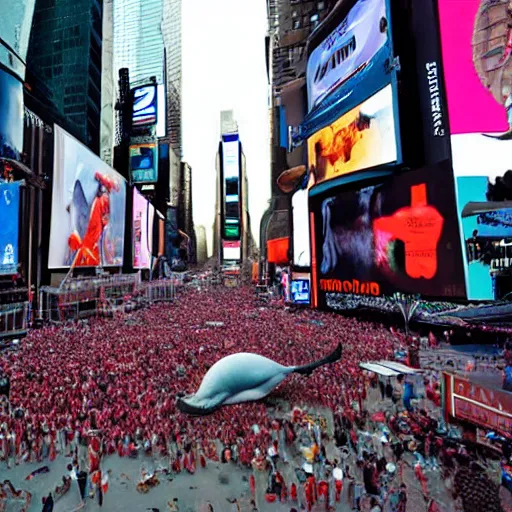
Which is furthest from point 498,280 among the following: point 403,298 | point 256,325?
point 256,325

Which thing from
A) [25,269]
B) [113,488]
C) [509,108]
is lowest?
[113,488]

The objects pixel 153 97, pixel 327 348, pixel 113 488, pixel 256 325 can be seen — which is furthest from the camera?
pixel 153 97

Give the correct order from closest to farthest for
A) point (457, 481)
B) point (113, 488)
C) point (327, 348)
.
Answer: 1. point (457, 481)
2. point (113, 488)
3. point (327, 348)

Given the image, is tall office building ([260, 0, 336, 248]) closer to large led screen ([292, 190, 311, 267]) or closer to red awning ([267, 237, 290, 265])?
red awning ([267, 237, 290, 265])

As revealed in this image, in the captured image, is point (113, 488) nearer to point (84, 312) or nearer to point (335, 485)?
point (335, 485)

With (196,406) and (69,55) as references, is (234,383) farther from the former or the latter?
(69,55)

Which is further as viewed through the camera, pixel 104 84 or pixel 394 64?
pixel 104 84

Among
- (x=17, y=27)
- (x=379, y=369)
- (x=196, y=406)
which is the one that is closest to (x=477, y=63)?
(x=379, y=369)
